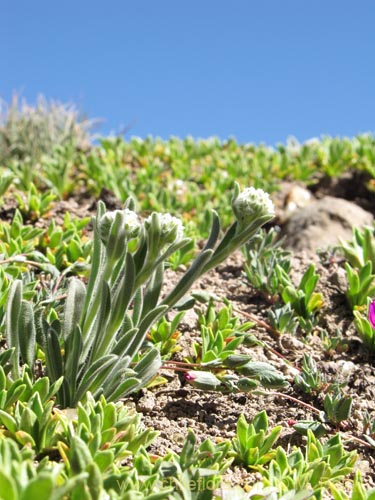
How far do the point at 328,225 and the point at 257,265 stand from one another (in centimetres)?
158

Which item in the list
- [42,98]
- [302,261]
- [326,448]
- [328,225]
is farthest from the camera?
[42,98]

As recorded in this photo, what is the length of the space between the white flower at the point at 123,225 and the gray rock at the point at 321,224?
9.55 ft

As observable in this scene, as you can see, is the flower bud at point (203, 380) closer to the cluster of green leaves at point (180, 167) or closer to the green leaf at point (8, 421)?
the green leaf at point (8, 421)

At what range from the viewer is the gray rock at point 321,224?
5242 mm

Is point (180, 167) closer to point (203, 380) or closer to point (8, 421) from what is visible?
point (203, 380)

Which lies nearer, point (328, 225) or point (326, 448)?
point (326, 448)

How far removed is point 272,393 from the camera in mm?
2977

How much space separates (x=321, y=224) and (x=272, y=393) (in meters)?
2.64

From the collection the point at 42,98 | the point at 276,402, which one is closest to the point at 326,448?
the point at 276,402

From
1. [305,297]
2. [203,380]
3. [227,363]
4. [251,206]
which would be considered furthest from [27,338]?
[305,297]

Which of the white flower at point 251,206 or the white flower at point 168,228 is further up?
the white flower at point 251,206

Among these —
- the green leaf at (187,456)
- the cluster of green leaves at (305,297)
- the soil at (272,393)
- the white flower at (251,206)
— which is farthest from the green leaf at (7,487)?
the cluster of green leaves at (305,297)

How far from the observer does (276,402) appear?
3.04 metres

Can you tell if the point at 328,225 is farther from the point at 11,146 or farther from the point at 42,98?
the point at 42,98
